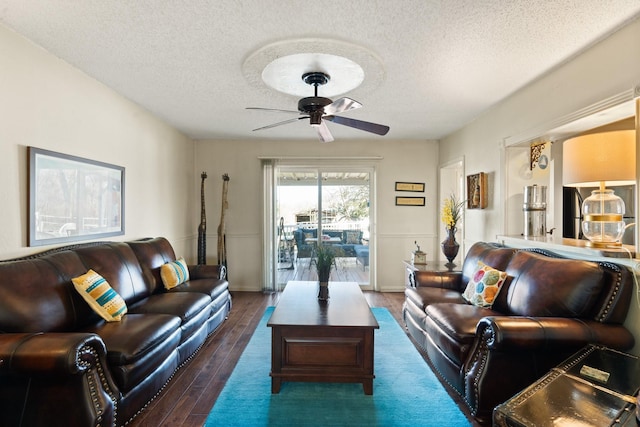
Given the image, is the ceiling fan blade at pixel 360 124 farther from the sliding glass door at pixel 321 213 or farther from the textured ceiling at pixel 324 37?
the sliding glass door at pixel 321 213

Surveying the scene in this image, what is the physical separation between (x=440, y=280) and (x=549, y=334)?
1541mm

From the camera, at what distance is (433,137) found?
493cm

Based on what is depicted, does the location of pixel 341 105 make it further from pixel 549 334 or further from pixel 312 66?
pixel 549 334

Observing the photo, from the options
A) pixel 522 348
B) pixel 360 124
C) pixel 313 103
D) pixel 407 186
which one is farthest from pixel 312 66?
pixel 407 186

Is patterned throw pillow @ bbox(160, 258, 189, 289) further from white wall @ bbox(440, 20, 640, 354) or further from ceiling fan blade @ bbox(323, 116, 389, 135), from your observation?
white wall @ bbox(440, 20, 640, 354)

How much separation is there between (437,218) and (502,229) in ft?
5.97

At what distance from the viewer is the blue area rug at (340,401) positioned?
192cm

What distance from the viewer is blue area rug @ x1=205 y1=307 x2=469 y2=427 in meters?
1.92

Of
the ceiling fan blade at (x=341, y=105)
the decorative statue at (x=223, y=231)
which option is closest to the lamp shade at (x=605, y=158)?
the ceiling fan blade at (x=341, y=105)

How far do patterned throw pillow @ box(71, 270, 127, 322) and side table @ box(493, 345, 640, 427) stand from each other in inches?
95.2

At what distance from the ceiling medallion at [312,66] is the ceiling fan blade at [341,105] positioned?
309 millimetres

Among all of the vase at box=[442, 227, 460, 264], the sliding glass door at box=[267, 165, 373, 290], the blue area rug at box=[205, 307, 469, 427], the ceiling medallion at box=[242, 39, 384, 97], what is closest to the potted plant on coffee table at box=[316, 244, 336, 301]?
the blue area rug at box=[205, 307, 469, 427]

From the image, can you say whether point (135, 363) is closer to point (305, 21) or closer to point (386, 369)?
point (386, 369)

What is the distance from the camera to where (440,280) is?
3336mm
